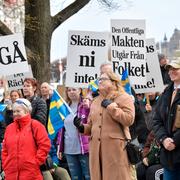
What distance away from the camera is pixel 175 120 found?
5.84 meters

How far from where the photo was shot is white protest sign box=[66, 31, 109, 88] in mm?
8945

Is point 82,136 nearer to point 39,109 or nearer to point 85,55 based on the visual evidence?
point 39,109

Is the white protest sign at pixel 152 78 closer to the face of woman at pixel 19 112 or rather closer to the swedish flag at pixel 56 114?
the swedish flag at pixel 56 114

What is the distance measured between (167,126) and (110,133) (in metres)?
0.71

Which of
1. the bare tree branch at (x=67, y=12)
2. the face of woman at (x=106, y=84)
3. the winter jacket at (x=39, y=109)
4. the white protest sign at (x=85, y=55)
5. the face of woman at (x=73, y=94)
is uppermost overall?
the bare tree branch at (x=67, y=12)

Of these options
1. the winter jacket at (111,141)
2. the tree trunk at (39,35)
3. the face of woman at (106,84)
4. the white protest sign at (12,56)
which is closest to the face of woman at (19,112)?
the winter jacket at (111,141)

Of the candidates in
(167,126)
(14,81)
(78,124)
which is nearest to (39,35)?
(14,81)

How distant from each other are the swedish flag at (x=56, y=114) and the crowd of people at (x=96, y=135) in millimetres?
76

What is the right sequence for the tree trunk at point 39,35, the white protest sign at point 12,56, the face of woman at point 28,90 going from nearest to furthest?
the face of woman at point 28,90 < the white protest sign at point 12,56 < the tree trunk at point 39,35

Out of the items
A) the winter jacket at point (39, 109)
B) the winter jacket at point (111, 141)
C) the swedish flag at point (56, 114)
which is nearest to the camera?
the winter jacket at point (111, 141)

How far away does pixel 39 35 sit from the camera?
14.5 metres

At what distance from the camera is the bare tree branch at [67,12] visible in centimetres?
1502

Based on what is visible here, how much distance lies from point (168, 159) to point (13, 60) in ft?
14.6

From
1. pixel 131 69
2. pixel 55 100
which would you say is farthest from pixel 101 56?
pixel 55 100
